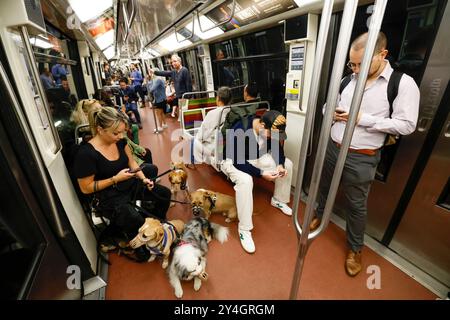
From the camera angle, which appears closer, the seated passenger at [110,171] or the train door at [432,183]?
the train door at [432,183]

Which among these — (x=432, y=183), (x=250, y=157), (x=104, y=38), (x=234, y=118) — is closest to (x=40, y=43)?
(x=234, y=118)

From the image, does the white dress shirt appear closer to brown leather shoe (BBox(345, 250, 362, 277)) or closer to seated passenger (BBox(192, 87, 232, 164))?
brown leather shoe (BBox(345, 250, 362, 277))

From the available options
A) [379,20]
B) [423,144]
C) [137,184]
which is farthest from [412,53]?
[137,184]

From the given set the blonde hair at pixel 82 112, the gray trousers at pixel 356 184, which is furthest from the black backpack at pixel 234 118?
the blonde hair at pixel 82 112

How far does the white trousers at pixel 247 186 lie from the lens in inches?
87.3

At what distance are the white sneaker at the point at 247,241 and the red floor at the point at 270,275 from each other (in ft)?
0.18

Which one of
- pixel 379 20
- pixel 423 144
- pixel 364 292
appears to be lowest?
pixel 364 292

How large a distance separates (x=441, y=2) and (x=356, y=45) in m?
0.78

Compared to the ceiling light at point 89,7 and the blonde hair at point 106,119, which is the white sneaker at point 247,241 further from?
the ceiling light at point 89,7

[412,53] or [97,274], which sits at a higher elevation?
[412,53]

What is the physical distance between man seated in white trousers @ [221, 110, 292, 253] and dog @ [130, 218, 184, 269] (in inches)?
29.1
